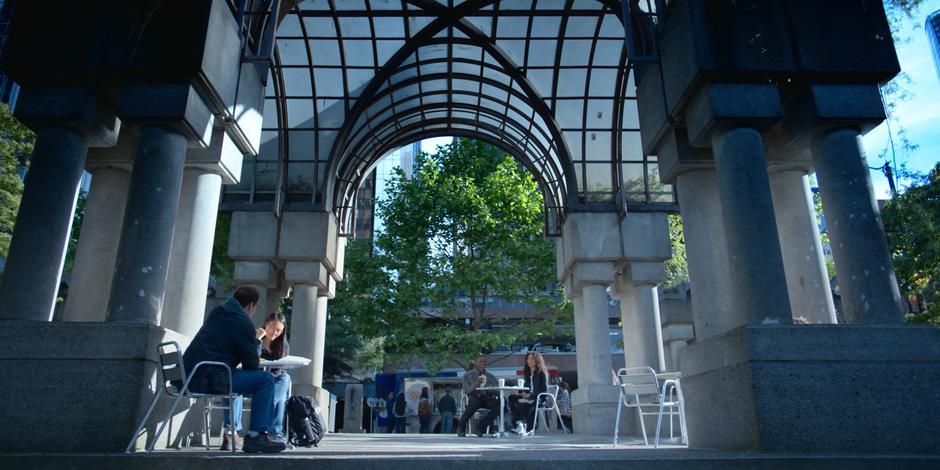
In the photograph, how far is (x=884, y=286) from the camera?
607 centimetres

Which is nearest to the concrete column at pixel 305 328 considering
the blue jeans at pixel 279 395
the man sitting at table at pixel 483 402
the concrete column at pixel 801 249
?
the man sitting at table at pixel 483 402

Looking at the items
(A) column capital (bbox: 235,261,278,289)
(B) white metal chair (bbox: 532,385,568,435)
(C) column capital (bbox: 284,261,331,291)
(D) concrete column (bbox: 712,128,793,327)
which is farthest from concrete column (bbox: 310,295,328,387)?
(D) concrete column (bbox: 712,128,793,327)

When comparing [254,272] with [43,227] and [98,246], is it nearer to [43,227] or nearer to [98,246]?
[98,246]

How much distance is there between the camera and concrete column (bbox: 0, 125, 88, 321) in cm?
617

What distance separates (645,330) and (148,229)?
1293cm

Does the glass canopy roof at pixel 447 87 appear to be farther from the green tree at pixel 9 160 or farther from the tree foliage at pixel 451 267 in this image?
the green tree at pixel 9 160

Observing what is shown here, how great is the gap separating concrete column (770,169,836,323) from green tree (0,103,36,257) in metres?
17.6

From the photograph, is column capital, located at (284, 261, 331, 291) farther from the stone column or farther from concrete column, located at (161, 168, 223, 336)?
concrete column, located at (161, 168, 223, 336)

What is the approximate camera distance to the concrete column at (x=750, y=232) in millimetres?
6074

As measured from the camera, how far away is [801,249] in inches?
316

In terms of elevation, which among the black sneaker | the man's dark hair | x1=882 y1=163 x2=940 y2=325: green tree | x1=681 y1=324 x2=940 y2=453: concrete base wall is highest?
x1=882 y1=163 x2=940 y2=325: green tree

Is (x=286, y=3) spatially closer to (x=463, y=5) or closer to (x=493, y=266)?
(x=463, y=5)

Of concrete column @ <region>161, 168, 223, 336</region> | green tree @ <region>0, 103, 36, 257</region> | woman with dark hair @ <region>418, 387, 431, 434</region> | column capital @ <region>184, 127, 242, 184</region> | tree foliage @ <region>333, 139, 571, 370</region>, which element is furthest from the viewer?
tree foliage @ <region>333, 139, 571, 370</region>

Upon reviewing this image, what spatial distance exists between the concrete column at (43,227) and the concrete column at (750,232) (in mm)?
7075
